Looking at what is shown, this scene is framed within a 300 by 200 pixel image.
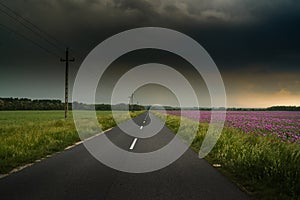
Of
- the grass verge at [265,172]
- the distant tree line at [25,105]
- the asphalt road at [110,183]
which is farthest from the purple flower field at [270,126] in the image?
the distant tree line at [25,105]

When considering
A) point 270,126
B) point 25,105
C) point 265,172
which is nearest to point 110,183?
point 265,172

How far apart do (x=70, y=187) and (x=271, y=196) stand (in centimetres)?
369

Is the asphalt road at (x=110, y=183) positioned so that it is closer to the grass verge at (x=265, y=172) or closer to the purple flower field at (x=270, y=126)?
the grass verge at (x=265, y=172)

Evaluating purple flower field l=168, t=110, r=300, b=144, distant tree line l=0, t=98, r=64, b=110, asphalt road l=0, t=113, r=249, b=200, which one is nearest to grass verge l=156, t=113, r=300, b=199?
asphalt road l=0, t=113, r=249, b=200

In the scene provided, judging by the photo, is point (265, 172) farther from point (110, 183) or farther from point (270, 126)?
point (270, 126)

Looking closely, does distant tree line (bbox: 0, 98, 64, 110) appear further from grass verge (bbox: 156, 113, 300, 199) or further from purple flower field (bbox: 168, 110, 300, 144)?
grass verge (bbox: 156, 113, 300, 199)

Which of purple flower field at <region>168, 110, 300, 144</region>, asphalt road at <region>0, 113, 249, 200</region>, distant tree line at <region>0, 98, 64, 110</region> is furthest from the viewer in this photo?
distant tree line at <region>0, 98, 64, 110</region>

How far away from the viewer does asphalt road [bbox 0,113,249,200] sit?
15.3 feet

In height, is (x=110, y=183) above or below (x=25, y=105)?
below

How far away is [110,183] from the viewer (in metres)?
5.52

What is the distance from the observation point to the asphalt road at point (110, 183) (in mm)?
4660

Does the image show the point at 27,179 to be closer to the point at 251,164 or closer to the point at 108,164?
the point at 108,164

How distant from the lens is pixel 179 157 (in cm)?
874

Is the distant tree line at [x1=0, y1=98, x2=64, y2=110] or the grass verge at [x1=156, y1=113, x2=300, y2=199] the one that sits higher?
the distant tree line at [x1=0, y1=98, x2=64, y2=110]
